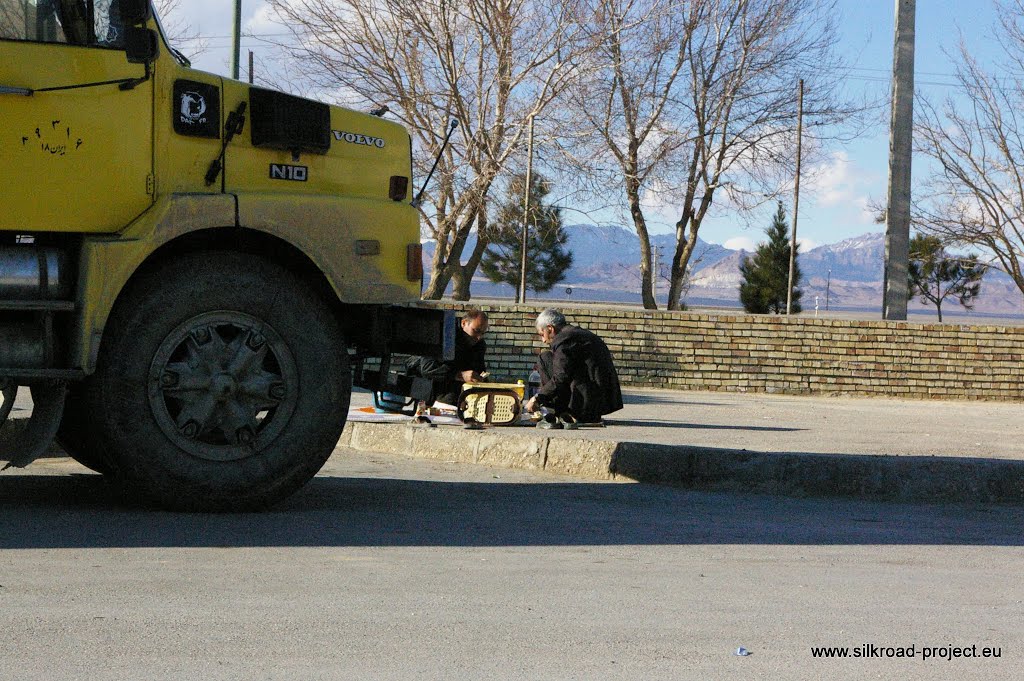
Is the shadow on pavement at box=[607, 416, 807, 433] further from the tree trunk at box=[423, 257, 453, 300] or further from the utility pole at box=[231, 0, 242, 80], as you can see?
the tree trunk at box=[423, 257, 453, 300]

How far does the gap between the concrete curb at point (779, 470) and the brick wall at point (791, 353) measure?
26.0 feet

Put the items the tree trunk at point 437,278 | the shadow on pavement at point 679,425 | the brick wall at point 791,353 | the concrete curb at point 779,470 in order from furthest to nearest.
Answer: the tree trunk at point 437,278, the brick wall at point 791,353, the shadow on pavement at point 679,425, the concrete curb at point 779,470

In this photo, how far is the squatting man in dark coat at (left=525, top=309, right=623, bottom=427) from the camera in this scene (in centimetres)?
1027

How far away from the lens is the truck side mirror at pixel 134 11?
5.55 meters

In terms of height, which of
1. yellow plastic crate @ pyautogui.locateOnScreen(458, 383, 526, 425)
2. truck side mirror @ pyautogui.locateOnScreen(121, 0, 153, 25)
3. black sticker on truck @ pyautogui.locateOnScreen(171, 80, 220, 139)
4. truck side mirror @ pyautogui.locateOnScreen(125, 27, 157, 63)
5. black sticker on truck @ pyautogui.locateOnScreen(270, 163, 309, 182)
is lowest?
yellow plastic crate @ pyautogui.locateOnScreen(458, 383, 526, 425)

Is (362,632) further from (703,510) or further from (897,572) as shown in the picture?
(703,510)

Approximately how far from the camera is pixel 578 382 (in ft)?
33.9

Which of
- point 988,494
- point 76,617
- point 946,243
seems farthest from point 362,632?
point 946,243

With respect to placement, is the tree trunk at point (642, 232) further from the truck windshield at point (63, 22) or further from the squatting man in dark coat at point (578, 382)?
the truck windshield at point (63, 22)

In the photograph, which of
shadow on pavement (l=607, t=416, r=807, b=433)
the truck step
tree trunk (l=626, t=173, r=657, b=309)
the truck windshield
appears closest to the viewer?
the truck step

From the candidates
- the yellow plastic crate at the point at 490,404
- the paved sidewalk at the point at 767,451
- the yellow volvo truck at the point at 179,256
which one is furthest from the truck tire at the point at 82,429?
the yellow plastic crate at the point at 490,404

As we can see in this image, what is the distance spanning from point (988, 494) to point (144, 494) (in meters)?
4.85

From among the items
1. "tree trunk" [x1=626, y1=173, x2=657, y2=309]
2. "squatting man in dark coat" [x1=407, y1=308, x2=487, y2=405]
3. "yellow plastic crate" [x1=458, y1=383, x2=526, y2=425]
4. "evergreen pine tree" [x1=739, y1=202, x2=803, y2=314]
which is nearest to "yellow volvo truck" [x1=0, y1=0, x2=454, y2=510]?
"yellow plastic crate" [x1=458, y1=383, x2=526, y2=425]

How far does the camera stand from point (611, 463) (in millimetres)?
8180
